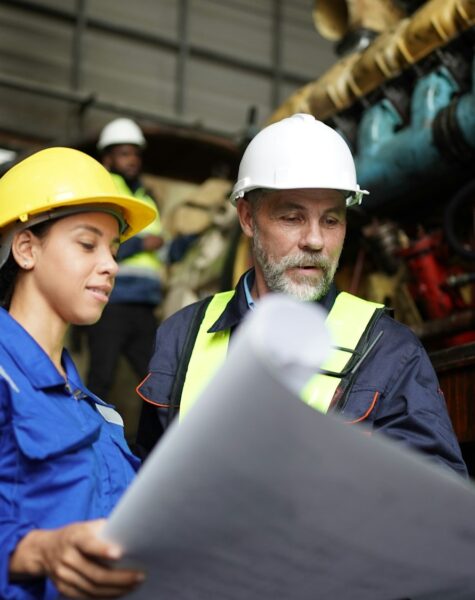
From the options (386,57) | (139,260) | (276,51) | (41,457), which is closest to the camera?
(41,457)

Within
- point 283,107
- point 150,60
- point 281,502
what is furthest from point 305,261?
point 150,60

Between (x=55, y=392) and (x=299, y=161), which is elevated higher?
(x=299, y=161)

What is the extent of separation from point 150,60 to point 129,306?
18.2 ft

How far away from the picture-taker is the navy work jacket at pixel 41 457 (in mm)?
1559

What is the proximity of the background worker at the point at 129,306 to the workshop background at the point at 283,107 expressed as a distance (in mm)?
477

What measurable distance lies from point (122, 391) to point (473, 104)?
12.2 ft

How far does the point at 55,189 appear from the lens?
6.38 feet

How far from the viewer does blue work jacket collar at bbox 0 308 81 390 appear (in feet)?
5.64

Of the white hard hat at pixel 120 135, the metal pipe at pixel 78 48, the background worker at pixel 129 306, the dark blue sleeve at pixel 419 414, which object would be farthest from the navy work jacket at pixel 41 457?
the metal pipe at pixel 78 48

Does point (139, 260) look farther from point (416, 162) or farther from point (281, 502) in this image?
point (281, 502)

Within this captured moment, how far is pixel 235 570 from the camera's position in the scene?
4.54 feet

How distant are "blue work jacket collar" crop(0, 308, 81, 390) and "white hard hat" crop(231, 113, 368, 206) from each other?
0.90m

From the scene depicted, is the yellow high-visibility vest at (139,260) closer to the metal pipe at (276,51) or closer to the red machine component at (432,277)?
the red machine component at (432,277)

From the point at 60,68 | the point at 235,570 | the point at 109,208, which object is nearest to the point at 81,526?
the point at 235,570
